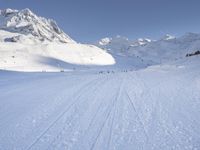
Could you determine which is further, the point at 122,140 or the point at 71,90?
the point at 71,90

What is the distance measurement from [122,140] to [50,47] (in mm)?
49886

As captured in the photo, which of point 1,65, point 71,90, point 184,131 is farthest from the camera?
point 1,65

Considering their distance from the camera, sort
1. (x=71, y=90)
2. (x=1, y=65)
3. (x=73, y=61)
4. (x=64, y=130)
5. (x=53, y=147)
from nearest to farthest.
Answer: (x=53, y=147) → (x=64, y=130) → (x=71, y=90) → (x=1, y=65) → (x=73, y=61)

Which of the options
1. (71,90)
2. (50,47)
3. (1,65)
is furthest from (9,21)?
(71,90)

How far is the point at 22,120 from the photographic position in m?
7.55

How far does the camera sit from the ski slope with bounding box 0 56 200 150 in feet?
18.9

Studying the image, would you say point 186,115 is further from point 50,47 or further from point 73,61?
point 50,47

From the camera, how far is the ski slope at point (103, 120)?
577 cm

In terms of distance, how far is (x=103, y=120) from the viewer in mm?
7211

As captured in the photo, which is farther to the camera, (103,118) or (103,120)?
(103,118)

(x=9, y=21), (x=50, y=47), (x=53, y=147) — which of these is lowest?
(x=53, y=147)

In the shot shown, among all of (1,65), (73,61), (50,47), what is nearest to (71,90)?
(1,65)

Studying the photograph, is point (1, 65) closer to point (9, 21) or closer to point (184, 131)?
point (184, 131)

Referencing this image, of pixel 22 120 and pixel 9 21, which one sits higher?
pixel 9 21
